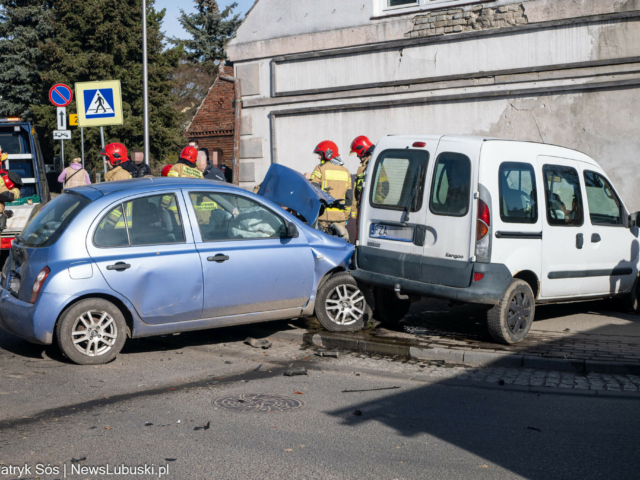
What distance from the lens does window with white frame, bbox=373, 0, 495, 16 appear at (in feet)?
40.7

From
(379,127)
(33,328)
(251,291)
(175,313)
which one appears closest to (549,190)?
(251,291)

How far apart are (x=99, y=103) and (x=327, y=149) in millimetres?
7029

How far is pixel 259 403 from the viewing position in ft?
17.9

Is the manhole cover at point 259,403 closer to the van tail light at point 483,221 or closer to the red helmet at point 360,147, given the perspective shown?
the van tail light at point 483,221

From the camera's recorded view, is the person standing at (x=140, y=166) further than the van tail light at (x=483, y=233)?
Yes

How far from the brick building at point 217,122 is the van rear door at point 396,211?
33316mm

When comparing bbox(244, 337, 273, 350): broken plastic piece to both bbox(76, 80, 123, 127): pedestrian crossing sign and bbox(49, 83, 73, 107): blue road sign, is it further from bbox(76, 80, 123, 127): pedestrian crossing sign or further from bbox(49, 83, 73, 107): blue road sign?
bbox(49, 83, 73, 107): blue road sign

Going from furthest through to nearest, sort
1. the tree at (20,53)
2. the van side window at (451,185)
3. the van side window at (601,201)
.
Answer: the tree at (20,53) < the van side window at (601,201) < the van side window at (451,185)

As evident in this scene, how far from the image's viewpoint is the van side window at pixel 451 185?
22.8 feet

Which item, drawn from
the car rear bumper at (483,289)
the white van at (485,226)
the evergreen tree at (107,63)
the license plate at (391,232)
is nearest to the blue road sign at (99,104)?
the white van at (485,226)

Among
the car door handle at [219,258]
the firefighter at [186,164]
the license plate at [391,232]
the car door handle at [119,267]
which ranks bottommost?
the car door handle at [119,267]

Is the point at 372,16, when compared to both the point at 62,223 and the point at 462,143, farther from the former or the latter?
the point at 62,223

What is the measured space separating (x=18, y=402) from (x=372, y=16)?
386 inches

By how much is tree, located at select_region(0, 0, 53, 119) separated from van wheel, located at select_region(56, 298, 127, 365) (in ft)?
146
